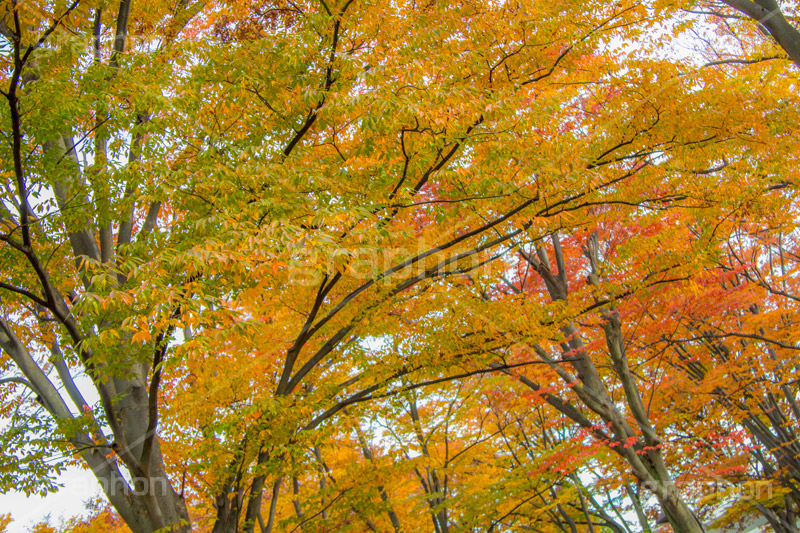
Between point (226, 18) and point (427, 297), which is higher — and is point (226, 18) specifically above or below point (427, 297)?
above

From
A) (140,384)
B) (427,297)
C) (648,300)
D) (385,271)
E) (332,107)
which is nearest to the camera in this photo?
(332,107)

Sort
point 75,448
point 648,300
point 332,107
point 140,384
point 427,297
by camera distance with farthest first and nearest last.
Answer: point 648,300 < point 427,297 < point 140,384 < point 75,448 < point 332,107

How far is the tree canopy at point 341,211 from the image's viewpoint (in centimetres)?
394

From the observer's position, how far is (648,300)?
7660 mm

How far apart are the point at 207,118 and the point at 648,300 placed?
6693mm

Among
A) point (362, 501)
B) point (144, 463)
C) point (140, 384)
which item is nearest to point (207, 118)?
point (140, 384)

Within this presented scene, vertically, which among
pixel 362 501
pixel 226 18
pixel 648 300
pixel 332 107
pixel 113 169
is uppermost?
pixel 226 18

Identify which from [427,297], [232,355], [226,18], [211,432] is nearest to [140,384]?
[211,432]

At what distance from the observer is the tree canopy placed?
394 centimetres

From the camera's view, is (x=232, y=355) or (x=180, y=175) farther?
(x=232, y=355)

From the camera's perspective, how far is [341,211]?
3707 mm

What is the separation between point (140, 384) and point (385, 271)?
3.20m

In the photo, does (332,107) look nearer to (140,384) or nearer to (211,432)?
(211,432)

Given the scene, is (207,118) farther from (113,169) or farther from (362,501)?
(362,501)
